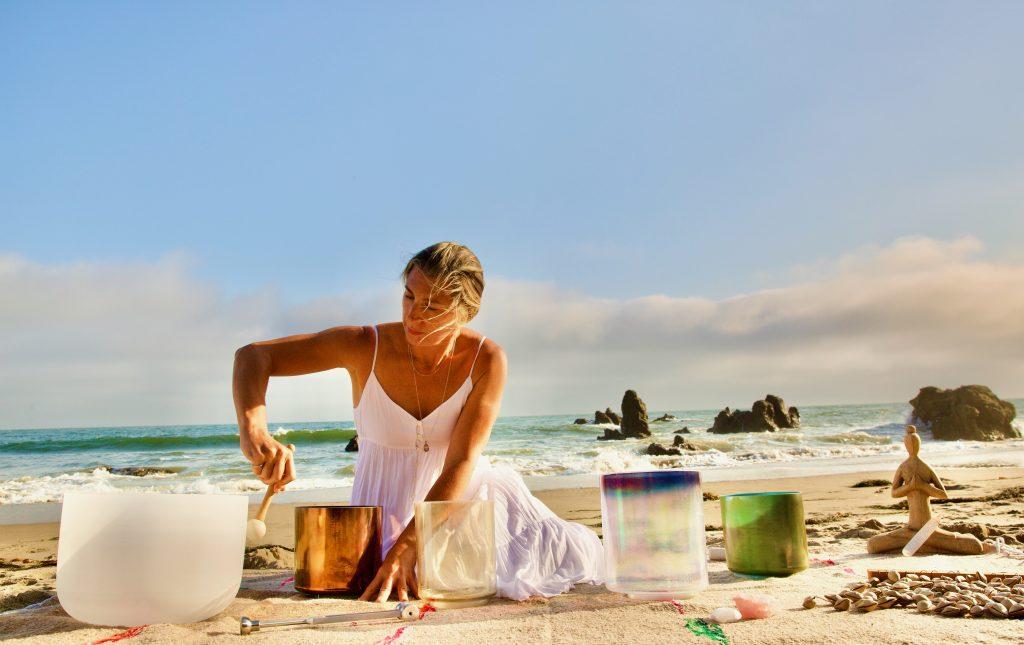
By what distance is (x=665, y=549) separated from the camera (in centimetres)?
191

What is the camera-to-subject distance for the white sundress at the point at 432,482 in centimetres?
251

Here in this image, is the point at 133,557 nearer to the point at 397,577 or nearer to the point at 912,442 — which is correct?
the point at 397,577

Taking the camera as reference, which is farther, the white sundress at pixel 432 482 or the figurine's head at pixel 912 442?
the figurine's head at pixel 912 442

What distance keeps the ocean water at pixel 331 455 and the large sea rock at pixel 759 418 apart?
2296mm

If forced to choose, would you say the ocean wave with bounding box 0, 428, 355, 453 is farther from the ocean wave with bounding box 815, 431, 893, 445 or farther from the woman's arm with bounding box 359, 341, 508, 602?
the woman's arm with bounding box 359, 341, 508, 602

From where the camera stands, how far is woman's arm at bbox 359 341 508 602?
83.7 inches

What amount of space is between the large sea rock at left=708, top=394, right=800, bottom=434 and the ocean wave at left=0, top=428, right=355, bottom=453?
32.4 ft

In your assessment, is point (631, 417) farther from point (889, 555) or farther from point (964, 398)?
point (889, 555)

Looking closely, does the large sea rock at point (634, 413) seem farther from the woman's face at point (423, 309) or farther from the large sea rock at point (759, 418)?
the woman's face at point (423, 309)

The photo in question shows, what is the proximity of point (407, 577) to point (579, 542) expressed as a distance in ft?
2.24

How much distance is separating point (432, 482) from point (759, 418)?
58.9ft

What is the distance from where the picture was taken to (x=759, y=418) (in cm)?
1931

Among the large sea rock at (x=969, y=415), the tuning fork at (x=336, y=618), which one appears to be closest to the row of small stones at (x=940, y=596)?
the tuning fork at (x=336, y=618)

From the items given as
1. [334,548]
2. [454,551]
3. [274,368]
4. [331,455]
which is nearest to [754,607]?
[454,551]
